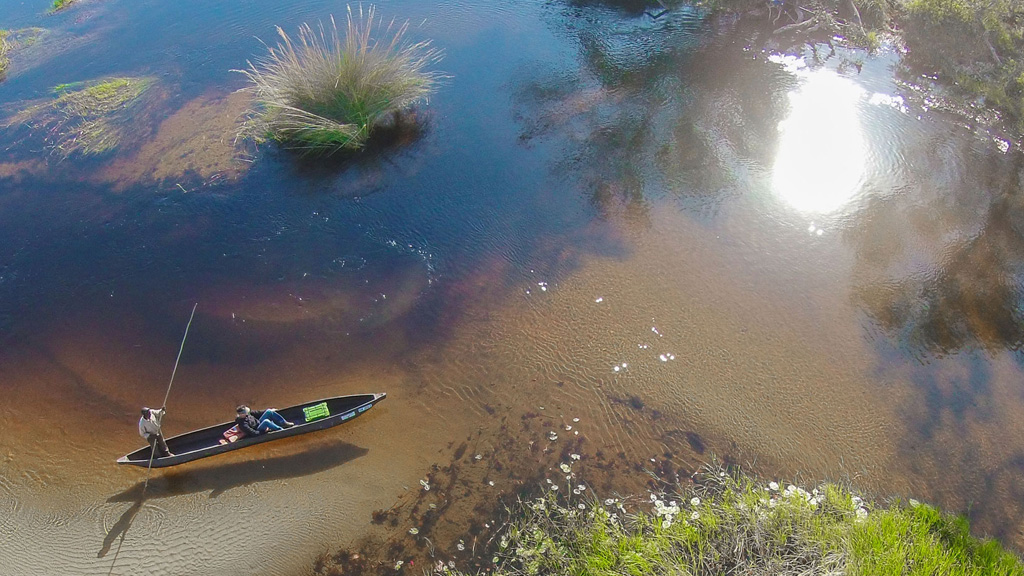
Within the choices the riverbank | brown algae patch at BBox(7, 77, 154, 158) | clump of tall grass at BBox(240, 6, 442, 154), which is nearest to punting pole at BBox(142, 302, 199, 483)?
clump of tall grass at BBox(240, 6, 442, 154)

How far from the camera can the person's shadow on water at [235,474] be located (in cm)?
905

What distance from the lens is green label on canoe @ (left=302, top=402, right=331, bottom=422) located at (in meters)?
9.55

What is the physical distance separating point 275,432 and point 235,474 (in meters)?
0.92

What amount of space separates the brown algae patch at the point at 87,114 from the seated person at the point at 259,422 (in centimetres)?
1083

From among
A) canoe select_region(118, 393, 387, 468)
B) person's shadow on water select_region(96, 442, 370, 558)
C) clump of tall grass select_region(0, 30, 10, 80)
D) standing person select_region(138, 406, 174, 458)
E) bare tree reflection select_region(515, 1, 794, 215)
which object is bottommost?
person's shadow on water select_region(96, 442, 370, 558)

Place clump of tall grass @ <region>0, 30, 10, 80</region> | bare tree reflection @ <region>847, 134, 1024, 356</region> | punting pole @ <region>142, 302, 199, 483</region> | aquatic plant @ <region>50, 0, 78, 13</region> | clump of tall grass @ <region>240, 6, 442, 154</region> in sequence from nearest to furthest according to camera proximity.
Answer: punting pole @ <region>142, 302, 199, 483</region> < bare tree reflection @ <region>847, 134, 1024, 356</region> < clump of tall grass @ <region>240, 6, 442, 154</region> < clump of tall grass @ <region>0, 30, 10, 80</region> < aquatic plant @ <region>50, 0, 78, 13</region>

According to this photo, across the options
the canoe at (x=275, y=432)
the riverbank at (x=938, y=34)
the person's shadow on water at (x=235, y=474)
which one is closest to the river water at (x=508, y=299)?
the person's shadow on water at (x=235, y=474)

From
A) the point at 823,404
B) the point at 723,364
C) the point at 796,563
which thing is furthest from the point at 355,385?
the point at 823,404

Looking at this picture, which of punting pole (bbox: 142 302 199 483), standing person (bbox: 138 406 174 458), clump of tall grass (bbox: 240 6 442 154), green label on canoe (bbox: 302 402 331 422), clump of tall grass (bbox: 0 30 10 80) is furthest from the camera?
clump of tall grass (bbox: 0 30 10 80)

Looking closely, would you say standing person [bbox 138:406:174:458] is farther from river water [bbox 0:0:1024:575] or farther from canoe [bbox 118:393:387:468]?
river water [bbox 0:0:1024:575]

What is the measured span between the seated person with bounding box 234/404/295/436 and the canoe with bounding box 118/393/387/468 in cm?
12

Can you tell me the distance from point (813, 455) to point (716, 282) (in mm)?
3935

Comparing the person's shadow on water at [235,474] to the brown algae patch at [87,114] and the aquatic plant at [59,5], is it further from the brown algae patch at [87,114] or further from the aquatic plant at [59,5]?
the aquatic plant at [59,5]

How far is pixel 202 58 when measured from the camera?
62.3 ft
